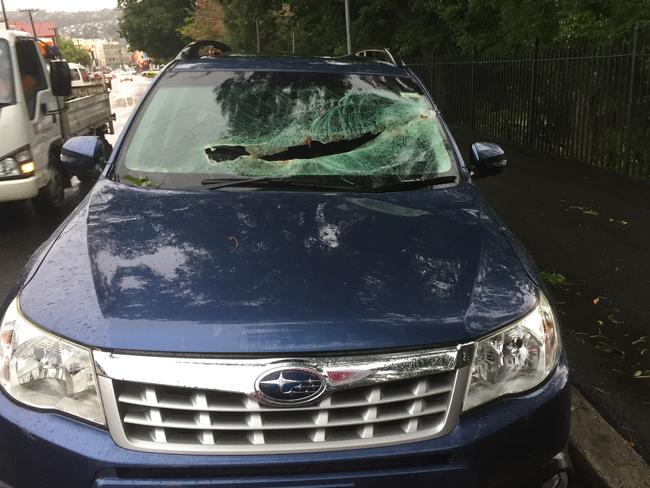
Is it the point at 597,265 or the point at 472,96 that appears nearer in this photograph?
the point at 597,265

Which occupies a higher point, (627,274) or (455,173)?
(455,173)

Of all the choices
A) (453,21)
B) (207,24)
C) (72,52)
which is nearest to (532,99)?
(453,21)

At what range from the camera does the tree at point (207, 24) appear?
4328 centimetres

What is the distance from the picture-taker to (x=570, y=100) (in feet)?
30.7

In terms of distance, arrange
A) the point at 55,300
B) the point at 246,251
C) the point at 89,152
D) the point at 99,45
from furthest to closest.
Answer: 1. the point at 99,45
2. the point at 89,152
3. the point at 246,251
4. the point at 55,300

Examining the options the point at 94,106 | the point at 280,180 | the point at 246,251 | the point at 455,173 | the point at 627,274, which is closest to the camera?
the point at 246,251

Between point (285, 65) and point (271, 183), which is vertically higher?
point (285, 65)

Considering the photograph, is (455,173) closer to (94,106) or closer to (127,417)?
(127,417)

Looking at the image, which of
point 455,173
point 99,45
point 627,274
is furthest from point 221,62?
point 99,45

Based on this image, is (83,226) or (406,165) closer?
(83,226)

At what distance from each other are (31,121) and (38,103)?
41 centimetres

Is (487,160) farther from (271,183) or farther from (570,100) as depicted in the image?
(570,100)

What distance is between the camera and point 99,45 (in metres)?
170

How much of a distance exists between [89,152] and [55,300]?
5.52ft
